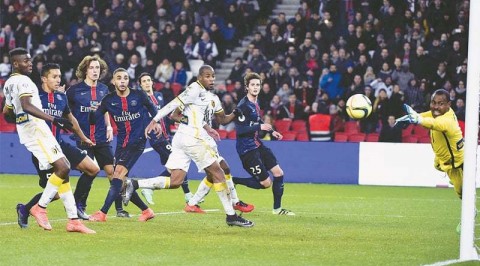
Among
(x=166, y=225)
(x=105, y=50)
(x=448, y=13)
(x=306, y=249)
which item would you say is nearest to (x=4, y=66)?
(x=105, y=50)

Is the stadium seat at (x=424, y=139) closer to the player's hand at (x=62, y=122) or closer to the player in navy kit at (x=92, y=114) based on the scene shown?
the player in navy kit at (x=92, y=114)

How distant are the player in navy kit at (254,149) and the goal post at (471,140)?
17.1 feet

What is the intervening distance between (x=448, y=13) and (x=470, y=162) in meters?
17.2

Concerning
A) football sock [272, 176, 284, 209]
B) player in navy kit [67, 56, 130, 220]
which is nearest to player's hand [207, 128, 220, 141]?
player in navy kit [67, 56, 130, 220]

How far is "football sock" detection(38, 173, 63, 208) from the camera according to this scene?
1181 cm

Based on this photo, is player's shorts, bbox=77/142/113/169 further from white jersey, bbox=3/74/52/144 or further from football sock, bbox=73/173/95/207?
white jersey, bbox=3/74/52/144

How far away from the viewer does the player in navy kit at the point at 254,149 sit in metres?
15.2

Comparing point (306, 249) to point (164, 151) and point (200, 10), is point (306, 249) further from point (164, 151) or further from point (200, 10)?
point (200, 10)

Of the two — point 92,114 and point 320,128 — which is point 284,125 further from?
point 92,114

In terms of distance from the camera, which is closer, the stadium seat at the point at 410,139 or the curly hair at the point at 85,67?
the curly hair at the point at 85,67

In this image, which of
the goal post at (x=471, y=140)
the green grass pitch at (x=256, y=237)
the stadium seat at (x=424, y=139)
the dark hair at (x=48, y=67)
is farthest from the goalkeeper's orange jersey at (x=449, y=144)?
the stadium seat at (x=424, y=139)

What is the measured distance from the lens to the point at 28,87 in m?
11.6

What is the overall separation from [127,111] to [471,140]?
5.74m

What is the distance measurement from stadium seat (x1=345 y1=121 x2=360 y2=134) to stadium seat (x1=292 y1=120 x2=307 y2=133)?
108 cm
